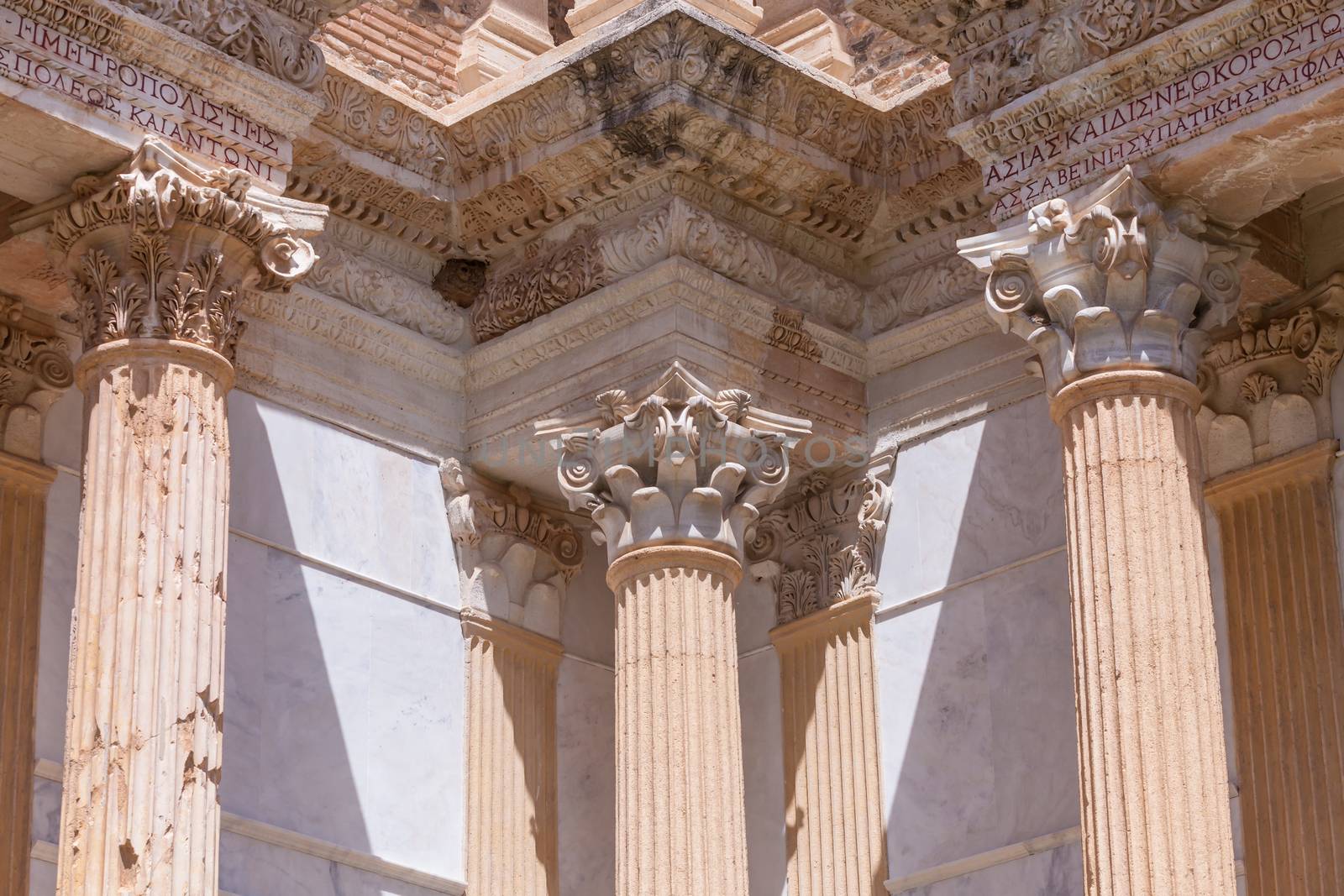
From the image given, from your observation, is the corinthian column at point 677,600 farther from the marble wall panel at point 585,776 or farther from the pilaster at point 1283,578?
the pilaster at point 1283,578

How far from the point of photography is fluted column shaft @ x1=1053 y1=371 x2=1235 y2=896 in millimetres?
16062

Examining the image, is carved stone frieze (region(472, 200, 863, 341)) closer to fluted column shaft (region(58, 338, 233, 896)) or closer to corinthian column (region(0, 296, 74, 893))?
corinthian column (region(0, 296, 74, 893))

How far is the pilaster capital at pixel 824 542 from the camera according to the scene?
20.2 metres

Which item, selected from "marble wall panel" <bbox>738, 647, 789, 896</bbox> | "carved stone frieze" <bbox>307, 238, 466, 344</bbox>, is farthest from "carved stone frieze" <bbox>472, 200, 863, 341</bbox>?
"marble wall panel" <bbox>738, 647, 789, 896</bbox>

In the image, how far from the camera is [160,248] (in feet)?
56.3

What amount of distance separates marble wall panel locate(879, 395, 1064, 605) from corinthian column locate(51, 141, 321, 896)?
4.48 meters

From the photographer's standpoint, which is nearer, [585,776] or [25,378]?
[25,378]

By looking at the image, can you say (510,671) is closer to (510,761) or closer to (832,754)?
(510,761)

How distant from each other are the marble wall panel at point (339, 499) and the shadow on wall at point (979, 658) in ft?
9.60

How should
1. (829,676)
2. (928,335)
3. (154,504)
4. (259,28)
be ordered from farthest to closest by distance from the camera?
1. (928,335)
2. (829,676)
3. (259,28)
4. (154,504)

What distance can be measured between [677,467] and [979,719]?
7.80 feet

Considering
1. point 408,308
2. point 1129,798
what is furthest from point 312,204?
point 1129,798

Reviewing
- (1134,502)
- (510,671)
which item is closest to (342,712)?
(510,671)

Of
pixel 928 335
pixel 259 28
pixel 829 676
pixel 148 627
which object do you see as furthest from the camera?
pixel 928 335
